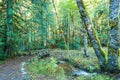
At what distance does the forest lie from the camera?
989cm

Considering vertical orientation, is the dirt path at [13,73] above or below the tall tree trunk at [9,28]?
below

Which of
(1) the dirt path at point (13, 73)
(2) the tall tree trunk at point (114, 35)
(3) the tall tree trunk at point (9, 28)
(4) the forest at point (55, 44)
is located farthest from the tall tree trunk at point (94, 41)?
(3) the tall tree trunk at point (9, 28)

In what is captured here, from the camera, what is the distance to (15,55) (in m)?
19.0

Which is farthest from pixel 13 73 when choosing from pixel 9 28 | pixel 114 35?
pixel 9 28

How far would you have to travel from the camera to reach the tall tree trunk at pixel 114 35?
978 cm

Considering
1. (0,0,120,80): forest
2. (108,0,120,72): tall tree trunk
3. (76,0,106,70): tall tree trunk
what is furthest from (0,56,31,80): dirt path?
(108,0,120,72): tall tree trunk

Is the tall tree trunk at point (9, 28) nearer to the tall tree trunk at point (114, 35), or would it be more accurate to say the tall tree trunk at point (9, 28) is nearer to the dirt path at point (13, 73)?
the dirt path at point (13, 73)

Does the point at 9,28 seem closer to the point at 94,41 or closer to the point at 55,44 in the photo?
the point at 94,41

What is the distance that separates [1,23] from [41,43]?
10298 millimetres

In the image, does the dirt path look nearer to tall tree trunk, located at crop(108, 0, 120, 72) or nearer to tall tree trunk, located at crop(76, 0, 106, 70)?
tall tree trunk, located at crop(76, 0, 106, 70)

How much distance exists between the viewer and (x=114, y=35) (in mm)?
9812

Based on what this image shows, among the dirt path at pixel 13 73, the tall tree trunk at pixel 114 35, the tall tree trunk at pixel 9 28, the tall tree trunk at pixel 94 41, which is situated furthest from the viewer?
the tall tree trunk at pixel 9 28

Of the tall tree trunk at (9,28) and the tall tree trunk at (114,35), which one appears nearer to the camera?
the tall tree trunk at (114,35)

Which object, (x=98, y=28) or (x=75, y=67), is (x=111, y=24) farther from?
(x=98, y=28)
